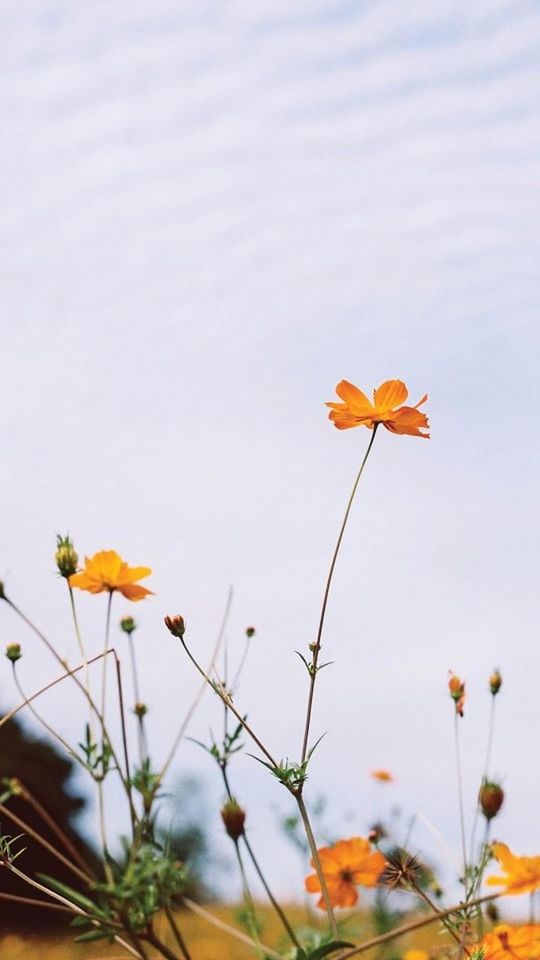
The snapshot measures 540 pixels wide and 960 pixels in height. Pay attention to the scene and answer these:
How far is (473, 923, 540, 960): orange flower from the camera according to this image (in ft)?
5.79

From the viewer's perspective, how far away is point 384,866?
225 cm

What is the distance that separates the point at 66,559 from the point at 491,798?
83 centimetres

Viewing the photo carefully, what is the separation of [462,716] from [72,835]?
22.6ft

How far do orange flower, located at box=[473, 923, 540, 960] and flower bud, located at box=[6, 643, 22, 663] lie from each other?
0.89 m

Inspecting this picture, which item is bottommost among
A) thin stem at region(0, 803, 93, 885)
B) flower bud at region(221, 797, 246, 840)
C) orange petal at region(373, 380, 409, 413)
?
thin stem at region(0, 803, 93, 885)

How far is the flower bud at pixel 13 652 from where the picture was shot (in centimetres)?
185

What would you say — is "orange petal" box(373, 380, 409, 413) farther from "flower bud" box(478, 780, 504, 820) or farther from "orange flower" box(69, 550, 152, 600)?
"flower bud" box(478, 780, 504, 820)

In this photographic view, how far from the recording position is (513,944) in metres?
1.79

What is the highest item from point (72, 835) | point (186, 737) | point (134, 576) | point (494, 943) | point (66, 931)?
point (72, 835)

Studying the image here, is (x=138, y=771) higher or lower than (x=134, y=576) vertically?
lower

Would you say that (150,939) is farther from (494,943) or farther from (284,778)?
(494,943)

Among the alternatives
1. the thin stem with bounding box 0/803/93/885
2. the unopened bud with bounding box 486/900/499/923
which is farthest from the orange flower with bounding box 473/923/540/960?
the thin stem with bounding box 0/803/93/885

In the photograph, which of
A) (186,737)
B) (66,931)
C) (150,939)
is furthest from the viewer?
(66,931)

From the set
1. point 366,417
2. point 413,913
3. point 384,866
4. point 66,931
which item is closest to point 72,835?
point 66,931
